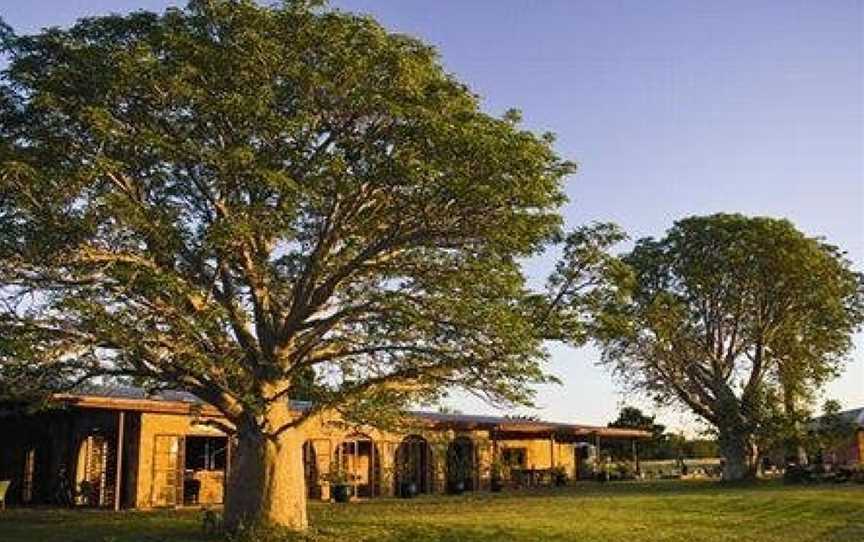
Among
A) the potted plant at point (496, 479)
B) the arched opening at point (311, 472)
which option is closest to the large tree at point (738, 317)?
the potted plant at point (496, 479)

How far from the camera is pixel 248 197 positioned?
63.7ft

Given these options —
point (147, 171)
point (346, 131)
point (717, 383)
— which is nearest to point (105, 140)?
point (147, 171)

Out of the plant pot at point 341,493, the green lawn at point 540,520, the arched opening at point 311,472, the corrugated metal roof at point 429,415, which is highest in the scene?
the corrugated metal roof at point 429,415

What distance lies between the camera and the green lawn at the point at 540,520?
71.8 feet

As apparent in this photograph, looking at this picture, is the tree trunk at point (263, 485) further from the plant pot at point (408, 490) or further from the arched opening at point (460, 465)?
the arched opening at point (460, 465)

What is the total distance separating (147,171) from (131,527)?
9.00 meters

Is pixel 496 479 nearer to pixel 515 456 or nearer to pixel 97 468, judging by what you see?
pixel 515 456

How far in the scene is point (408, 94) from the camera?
19062 mm

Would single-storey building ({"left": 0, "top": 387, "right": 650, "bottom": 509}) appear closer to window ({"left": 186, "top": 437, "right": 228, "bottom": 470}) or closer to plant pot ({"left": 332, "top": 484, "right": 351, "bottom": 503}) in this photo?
window ({"left": 186, "top": 437, "right": 228, "bottom": 470})

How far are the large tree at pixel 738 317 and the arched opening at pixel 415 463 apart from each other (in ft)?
33.6

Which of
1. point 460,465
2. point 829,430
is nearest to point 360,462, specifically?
point 460,465

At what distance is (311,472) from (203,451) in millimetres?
4212

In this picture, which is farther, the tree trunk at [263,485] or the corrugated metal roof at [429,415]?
the corrugated metal roof at [429,415]

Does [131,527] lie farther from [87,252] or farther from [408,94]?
[408,94]
